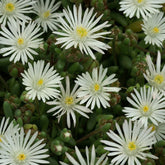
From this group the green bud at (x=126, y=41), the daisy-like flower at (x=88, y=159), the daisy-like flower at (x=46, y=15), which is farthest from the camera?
the daisy-like flower at (x=46, y=15)

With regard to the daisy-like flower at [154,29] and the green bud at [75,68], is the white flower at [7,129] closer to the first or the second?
the green bud at [75,68]

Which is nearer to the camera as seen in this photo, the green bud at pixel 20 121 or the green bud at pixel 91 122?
the green bud at pixel 20 121

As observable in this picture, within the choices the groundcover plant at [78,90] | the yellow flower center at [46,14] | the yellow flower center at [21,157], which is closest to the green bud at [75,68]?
the groundcover plant at [78,90]

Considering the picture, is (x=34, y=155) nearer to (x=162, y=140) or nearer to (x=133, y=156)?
(x=133, y=156)

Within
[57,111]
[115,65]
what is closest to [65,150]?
[57,111]

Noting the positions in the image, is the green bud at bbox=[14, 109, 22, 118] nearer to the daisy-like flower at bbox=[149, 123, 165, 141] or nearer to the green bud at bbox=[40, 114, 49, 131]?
the green bud at bbox=[40, 114, 49, 131]

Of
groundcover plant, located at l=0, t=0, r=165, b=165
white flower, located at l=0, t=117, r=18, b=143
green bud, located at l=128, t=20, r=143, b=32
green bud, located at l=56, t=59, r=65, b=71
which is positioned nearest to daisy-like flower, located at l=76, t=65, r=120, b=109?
groundcover plant, located at l=0, t=0, r=165, b=165
